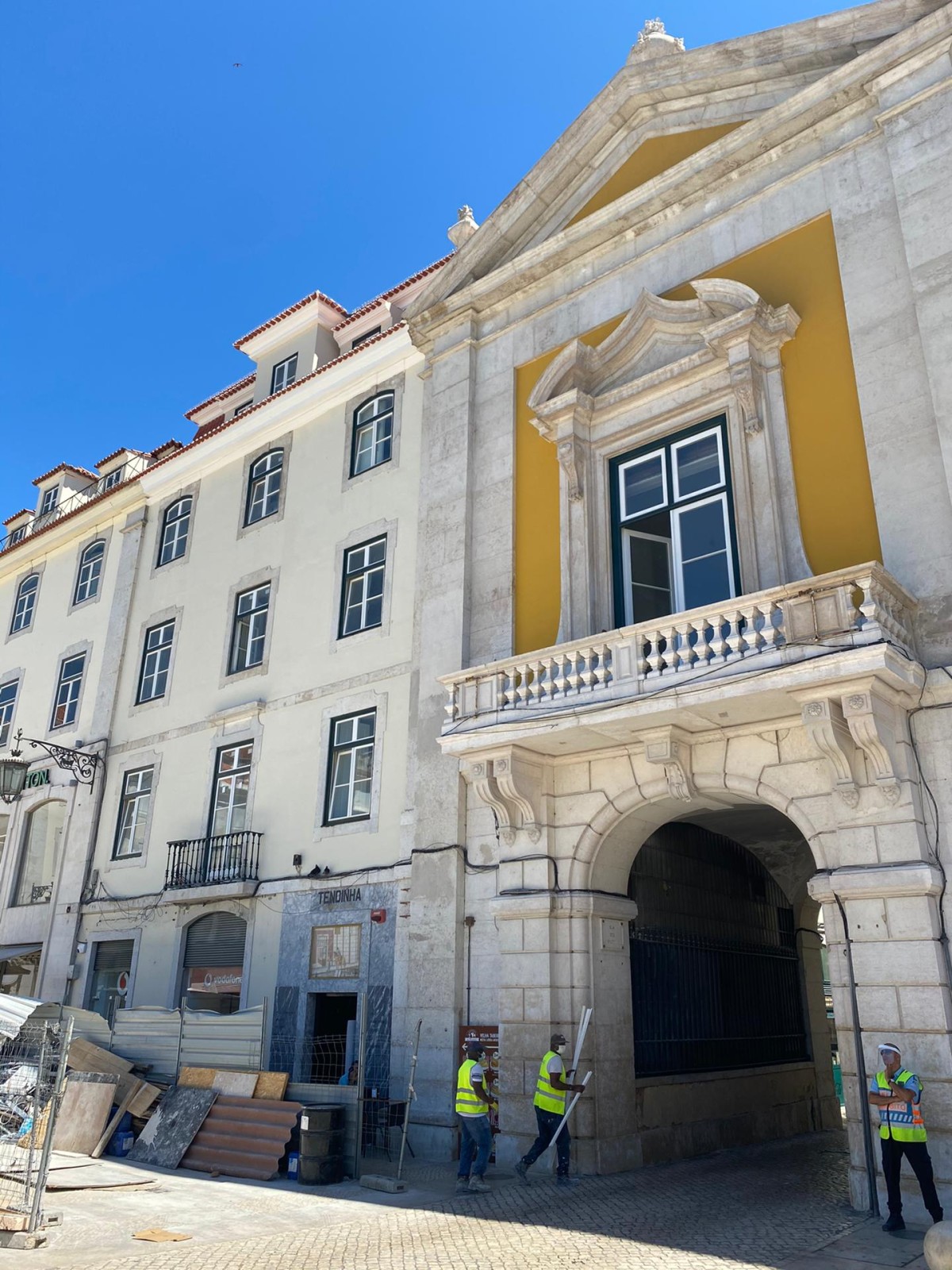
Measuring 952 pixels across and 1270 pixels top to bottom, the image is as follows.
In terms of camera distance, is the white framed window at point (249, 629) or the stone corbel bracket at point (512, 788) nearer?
the stone corbel bracket at point (512, 788)

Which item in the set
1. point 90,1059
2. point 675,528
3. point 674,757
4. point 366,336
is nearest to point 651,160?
point 675,528

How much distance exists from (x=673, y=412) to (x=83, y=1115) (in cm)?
1107

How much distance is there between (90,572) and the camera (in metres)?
23.5

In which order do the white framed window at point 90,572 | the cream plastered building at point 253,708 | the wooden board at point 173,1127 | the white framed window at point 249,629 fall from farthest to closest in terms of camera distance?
the white framed window at point 90,572
the white framed window at point 249,629
the cream plastered building at point 253,708
the wooden board at point 173,1127

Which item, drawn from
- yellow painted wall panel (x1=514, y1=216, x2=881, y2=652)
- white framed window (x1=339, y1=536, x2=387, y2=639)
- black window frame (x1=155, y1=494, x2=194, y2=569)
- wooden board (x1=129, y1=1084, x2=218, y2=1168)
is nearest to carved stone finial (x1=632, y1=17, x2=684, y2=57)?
yellow painted wall panel (x1=514, y1=216, x2=881, y2=652)

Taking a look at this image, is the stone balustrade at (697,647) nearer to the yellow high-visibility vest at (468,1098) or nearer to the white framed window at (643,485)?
the white framed window at (643,485)

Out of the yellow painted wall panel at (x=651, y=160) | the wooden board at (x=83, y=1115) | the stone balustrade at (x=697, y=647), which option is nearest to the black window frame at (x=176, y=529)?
the yellow painted wall panel at (x=651, y=160)

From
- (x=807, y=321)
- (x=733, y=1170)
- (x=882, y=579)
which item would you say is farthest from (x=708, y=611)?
(x=733, y=1170)

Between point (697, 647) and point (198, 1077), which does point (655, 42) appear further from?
point (198, 1077)

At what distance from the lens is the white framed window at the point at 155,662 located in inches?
789

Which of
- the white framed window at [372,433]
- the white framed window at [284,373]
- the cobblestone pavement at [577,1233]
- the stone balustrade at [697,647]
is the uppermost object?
the white framed window at [284,373]

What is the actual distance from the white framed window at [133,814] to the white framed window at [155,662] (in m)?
1.53

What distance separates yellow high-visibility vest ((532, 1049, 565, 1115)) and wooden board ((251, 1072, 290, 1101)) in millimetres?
3343

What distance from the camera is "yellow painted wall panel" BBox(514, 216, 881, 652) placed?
11.0 metres
